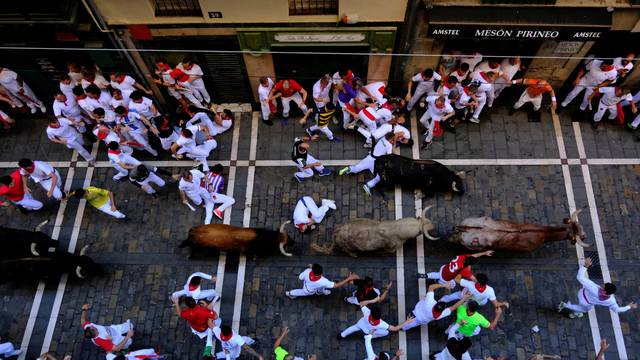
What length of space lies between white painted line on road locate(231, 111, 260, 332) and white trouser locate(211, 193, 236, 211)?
18.5 inches

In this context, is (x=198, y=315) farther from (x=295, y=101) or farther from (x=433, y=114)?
(x=433, y=114)

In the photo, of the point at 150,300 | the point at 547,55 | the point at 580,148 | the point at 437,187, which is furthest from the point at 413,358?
the point at 547,55

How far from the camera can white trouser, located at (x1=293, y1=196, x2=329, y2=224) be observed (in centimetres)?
1211

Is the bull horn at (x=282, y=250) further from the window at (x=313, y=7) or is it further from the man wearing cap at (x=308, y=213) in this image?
the window at (x=313, y=7)

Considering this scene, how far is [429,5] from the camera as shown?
11.5 metres

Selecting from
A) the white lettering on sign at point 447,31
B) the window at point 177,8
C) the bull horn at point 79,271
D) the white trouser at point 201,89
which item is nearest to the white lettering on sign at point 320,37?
the white lettering on sign at point 447,31

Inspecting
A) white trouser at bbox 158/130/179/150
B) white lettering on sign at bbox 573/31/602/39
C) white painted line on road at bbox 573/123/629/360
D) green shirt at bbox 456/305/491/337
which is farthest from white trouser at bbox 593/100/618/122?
white trouser at bbox 158/130/179/150

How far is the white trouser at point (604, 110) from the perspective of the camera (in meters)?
13.4

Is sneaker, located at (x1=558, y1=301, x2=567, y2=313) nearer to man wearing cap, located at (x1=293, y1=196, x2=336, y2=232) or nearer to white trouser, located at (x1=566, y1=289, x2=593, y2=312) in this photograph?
white trouser, located at (x1=566, y1=289, x2=593, y2=312)

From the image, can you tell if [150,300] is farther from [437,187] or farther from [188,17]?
[437,187]

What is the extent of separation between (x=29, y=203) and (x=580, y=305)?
47.2ft

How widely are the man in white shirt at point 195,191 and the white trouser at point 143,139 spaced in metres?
1.93

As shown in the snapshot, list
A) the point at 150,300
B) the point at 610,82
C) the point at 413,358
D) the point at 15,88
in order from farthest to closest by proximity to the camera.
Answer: the point at 15,88 < the point at 610,82 < the point at 150,300 < the point at 413,358

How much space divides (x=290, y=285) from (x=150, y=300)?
3692 millimetres
